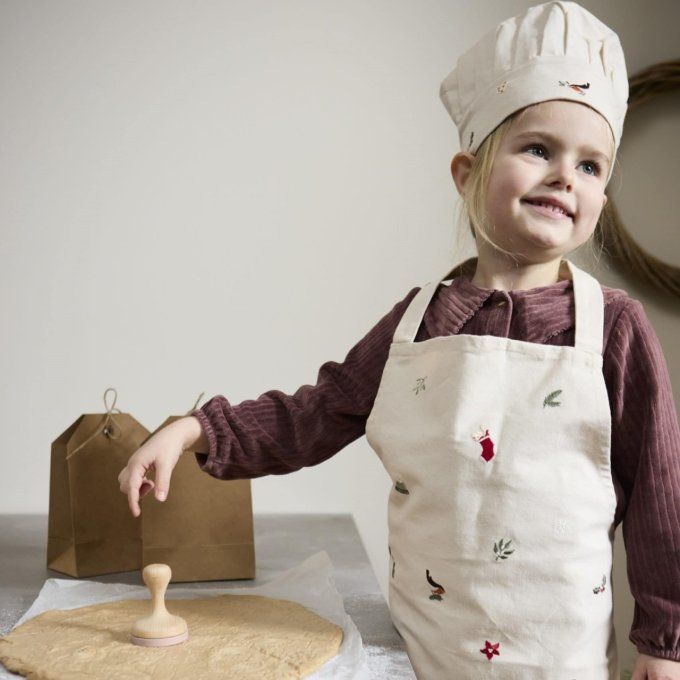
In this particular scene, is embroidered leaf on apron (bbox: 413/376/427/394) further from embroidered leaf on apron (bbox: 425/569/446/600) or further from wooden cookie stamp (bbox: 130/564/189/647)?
wooden cookie stamp (bbox: 130/564/189/647)

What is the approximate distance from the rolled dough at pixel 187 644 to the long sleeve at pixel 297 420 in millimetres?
169

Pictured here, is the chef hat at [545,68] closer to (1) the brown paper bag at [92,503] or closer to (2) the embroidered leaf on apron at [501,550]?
(2) the embroidered leaf on apron at [501,550]

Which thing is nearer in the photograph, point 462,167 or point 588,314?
point 588,314

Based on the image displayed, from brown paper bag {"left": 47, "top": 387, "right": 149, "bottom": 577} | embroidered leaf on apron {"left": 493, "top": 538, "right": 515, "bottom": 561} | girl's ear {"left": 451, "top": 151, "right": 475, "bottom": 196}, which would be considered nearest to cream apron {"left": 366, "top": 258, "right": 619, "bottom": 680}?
embroidered leaf on apron {"left": 493, "top": 538, "right": 515, "bottom": 561}

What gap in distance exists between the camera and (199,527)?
1.21 meters

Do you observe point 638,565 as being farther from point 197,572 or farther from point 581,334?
point 197,572

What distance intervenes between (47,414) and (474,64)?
104 cm

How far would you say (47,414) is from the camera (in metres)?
1.66

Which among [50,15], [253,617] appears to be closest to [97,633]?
[253,617]

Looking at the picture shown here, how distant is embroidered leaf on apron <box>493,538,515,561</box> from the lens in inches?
34.5

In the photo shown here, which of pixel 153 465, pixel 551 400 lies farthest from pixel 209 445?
pixel 551 400

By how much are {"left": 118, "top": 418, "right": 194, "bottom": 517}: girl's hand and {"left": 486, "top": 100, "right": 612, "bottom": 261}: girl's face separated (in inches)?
17.7

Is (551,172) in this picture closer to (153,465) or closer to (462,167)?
(462,167)

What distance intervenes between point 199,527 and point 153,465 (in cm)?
19
